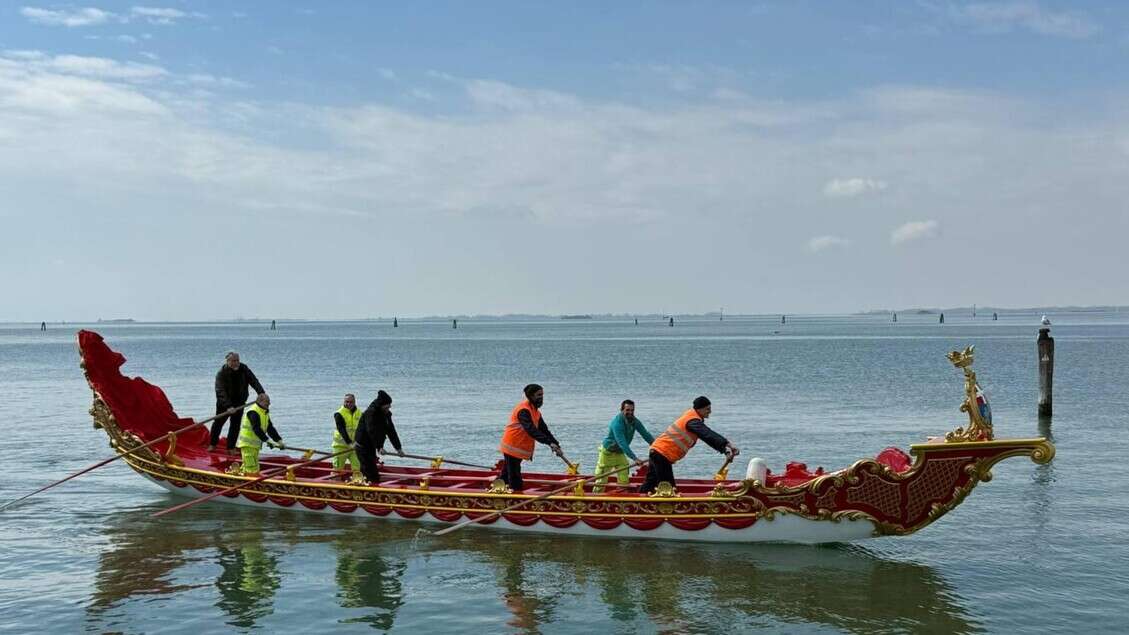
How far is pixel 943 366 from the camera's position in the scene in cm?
6291

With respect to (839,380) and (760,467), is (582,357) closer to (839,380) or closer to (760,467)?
(839,380)

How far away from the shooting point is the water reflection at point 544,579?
11820mm

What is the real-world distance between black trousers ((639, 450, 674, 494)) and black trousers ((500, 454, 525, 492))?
2.17 m

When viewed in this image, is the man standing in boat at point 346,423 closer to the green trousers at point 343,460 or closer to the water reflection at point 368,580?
the green trousers at point 343,460

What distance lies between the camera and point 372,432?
16.3 m

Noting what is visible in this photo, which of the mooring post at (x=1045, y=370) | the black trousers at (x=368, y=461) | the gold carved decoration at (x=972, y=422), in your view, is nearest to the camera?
the gold carved decoration at (x=972, y=422)

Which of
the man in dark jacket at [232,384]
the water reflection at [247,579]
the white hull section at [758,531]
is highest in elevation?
the man in dark jacket at [232,384]

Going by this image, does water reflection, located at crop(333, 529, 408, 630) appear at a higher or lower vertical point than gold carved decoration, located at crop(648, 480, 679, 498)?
lower

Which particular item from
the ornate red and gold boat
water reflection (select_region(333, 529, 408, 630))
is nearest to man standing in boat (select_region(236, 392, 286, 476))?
the ornate red and gold boat

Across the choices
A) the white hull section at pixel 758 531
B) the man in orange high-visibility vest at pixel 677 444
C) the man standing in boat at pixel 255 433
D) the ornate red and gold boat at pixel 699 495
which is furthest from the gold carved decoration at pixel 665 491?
the man standing in boat at pixel 255 433

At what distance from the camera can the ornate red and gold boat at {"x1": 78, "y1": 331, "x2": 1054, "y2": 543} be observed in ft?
42.9

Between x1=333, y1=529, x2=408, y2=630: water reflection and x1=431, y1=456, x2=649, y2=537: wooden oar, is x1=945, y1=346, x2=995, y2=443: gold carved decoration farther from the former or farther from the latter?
x1=333, y1=529, x2=408, y2=630: water reflection

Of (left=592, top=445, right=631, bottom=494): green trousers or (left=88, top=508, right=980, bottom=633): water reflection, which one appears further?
(left=592, top=445, right=631, bottom=494): green trousers

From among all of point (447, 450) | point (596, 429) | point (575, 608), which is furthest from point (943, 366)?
point (575, 608)
